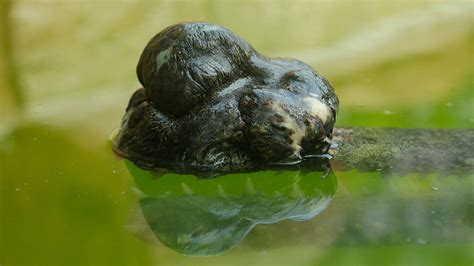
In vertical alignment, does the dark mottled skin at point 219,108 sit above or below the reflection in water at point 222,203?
above

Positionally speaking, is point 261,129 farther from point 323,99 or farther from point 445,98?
point 445,98

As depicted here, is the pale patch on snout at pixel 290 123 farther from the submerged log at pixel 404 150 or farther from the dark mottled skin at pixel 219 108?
the submerged log at pixel 404 150

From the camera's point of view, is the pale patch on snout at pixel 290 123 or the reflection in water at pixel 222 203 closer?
the reflection in water at pixel 222 203

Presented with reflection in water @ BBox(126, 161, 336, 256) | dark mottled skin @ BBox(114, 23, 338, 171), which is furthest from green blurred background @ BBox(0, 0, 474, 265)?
dark mottled skin @ BBox(114, 23, 338, 171)

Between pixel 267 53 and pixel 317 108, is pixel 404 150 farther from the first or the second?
pixel 267 53

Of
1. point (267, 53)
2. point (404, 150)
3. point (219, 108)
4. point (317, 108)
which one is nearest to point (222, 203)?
point (219, 108)

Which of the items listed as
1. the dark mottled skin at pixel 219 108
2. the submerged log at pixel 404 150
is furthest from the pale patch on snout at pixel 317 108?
the submerged log at pixel 404 150

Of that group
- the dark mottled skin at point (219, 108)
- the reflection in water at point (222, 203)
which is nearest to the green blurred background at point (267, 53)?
the reflection in water at point (222, 203)

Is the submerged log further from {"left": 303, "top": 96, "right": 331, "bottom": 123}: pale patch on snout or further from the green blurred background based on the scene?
{"left": 303, "top": 96, "right": 331, "bottom": 123}: pale patch on snout
